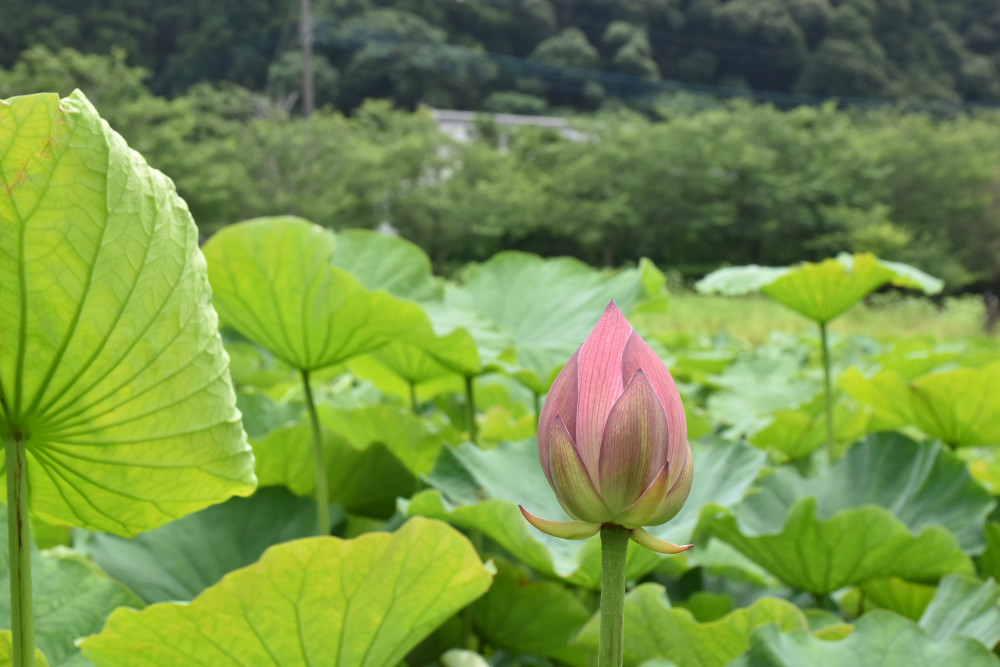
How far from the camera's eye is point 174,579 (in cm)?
51

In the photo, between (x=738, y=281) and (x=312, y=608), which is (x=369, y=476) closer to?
(x=312, y=608)

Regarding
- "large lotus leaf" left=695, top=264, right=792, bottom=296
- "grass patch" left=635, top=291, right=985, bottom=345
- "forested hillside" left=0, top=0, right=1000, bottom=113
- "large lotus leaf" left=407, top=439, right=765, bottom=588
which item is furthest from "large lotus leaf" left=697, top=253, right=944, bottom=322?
"forested hillside" left=0, top=0, right=1000, bottom=113

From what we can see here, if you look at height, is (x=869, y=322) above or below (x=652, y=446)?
below

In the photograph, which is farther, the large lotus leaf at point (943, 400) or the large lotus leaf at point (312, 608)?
the large lotus leaf at point (943, 400)

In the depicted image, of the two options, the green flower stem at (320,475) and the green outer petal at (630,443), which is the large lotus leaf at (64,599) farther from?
the green outer petal at (630,443)

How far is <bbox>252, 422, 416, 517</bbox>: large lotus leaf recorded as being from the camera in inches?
22.3

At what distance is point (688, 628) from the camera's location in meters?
0.42

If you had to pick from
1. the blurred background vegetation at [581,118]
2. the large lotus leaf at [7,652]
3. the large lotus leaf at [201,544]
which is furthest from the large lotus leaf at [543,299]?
the blurred background vegetation at [581,118]

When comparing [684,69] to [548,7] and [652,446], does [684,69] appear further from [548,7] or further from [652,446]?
[652,446]

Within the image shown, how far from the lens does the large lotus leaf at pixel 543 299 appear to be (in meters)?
0.83

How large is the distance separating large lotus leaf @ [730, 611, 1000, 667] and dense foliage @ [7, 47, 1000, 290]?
12420 mm

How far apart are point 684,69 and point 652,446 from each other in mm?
28681

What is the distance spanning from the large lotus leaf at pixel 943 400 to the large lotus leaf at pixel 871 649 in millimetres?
345

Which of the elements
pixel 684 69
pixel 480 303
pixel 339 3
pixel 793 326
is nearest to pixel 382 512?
pixel 480 303
